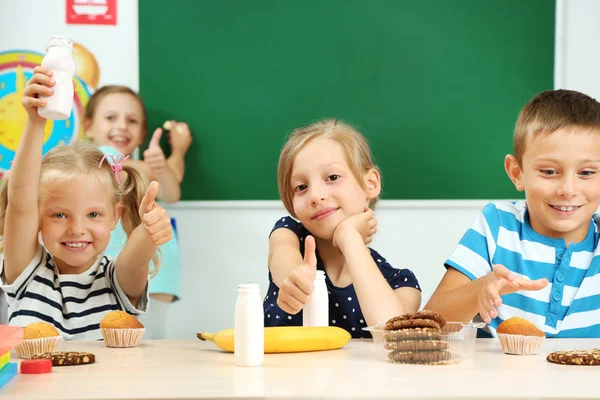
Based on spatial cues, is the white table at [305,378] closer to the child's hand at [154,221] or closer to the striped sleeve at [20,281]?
the child's hand at [154,221]

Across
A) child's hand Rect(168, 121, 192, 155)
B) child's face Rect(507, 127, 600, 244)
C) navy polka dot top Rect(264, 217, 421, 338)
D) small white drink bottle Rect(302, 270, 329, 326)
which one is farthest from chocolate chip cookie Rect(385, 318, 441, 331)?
child's hand Rect(168, 121, 192, 155)

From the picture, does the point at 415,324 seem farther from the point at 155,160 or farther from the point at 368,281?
the point at 155,160

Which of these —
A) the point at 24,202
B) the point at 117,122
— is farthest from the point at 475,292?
the point at 117,122

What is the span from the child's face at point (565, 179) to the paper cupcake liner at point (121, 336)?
941 mm

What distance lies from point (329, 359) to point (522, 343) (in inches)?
12.6

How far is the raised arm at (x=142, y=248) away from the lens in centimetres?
149

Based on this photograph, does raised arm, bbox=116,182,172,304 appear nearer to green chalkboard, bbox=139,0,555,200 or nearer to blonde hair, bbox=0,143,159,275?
blonde hair, bbox=0,143,159,275

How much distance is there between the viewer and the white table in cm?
82

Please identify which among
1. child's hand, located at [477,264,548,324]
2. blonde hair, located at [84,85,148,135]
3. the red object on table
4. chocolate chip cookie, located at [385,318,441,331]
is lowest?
the red object on table

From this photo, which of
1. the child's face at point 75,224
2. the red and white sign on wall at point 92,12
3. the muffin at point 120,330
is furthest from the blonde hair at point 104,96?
the muffin at point 120,330

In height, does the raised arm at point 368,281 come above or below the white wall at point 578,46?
below

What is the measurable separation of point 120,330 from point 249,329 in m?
0.33

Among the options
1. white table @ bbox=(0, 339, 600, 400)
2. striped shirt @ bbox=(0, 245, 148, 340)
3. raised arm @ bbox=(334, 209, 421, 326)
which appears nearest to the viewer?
white table @ bbox=(0, 339, 600, 400)

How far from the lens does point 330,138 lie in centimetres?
182
